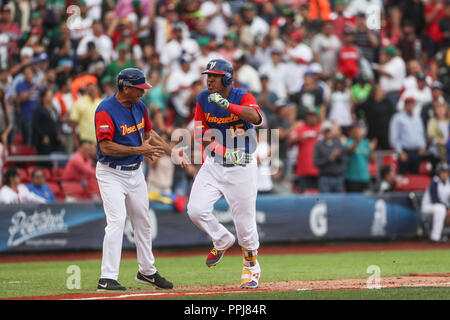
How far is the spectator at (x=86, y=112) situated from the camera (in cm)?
1684

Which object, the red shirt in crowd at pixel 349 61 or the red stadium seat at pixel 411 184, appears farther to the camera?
the red shirt in crowd at pixel 349 61

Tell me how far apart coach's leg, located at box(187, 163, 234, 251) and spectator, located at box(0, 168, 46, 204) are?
261 inches

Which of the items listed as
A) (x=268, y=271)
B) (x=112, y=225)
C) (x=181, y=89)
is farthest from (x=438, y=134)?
(x=112, y=225)

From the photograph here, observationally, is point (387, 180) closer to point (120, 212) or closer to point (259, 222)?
point (259, 222)

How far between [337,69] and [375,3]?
139 inches

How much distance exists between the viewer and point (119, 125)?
9.45 meters

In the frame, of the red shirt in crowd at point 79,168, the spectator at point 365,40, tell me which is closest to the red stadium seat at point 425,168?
the spectator at point 365,40

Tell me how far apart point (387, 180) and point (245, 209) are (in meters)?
9.94

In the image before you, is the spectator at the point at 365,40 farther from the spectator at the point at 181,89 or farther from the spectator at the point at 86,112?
the spectator at the point at 86,112

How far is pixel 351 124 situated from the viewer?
64.9ft

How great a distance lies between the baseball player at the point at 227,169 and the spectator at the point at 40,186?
6.64 metres

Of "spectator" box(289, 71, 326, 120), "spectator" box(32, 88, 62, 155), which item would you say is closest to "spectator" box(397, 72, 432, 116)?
"spectator" box(289, 71, 326, 120)
